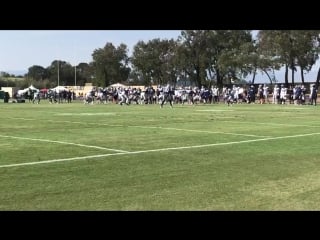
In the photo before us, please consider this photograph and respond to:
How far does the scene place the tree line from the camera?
217 ft

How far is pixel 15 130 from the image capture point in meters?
18.0

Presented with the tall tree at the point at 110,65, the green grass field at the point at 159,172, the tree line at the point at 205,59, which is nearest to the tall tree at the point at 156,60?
the tree line at the point at 205,59

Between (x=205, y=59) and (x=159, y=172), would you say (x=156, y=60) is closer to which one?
(x=205, y=59)

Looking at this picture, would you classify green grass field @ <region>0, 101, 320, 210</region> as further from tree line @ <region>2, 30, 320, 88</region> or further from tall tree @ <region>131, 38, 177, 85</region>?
tall tree @ <region>131, 38, 177, 85</region>

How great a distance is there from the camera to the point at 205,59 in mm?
83250

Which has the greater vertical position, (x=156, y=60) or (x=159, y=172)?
(x=156, y=60)

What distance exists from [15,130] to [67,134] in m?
2.48

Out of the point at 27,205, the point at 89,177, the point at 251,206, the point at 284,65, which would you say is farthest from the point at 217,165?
the point at 284,65

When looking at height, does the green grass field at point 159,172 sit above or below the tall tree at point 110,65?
below

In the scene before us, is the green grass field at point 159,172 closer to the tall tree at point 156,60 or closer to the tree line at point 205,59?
the tree line at point 205,59

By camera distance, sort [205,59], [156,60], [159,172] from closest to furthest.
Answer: [159,172]
[205,59]
[156,60]

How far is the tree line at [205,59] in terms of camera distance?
217 ft

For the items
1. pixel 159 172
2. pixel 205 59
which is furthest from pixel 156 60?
pixel 159 172

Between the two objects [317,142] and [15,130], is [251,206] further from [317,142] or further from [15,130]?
[15,130]
